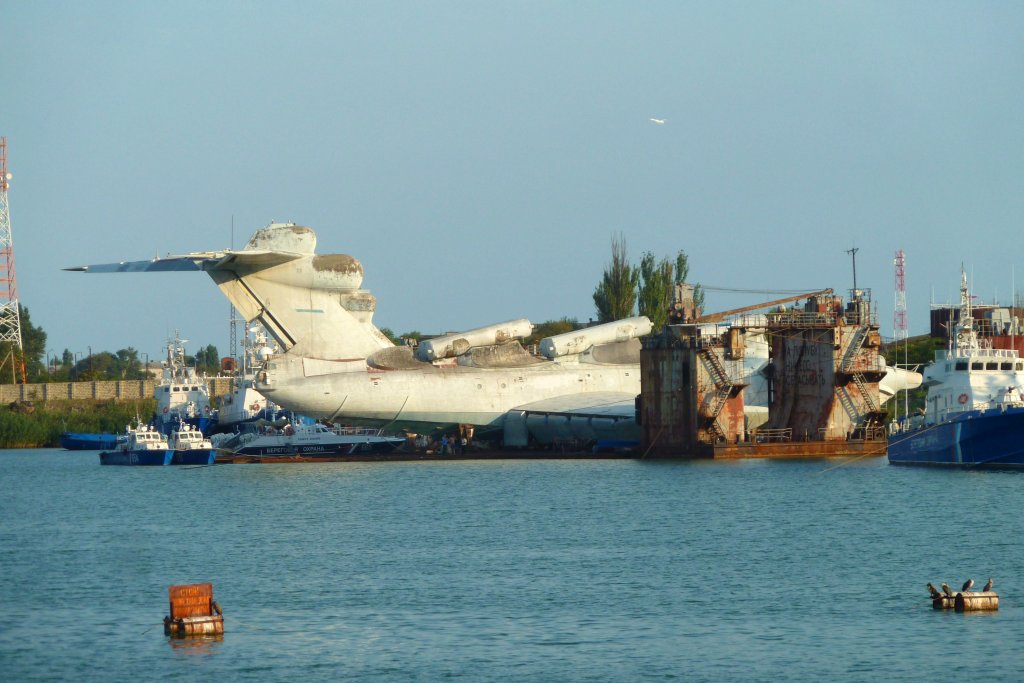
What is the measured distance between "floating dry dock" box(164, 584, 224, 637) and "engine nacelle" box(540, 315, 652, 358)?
51.8 m

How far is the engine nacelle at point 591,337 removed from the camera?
265 feet

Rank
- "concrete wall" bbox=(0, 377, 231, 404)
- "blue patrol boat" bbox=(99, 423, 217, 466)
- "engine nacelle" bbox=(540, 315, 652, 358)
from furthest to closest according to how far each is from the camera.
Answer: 1. "concrete wall" bbox=(0, 377, 231, 404)
2. "engine nacelle" bbox=(540, 315, 652, 358)
3. "blue patrol boat" bbox=(99, 423, 217, 466)

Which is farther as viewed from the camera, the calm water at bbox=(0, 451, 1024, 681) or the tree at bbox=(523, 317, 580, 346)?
the tree at bbox=(523, 317, 580, 346)

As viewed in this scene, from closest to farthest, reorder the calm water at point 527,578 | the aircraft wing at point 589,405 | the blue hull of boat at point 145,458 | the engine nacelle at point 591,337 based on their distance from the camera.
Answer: the calm water at point 527,578 → the aircraft wing at point 589,405 → the blue hull of boat at point 145,458 → the engine nacelle at point 591,337

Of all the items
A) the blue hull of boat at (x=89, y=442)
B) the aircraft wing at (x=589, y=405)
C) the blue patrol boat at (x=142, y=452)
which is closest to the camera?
the aircraft wing at (x=589, y=405)

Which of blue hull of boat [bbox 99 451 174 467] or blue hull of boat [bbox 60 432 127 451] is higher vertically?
blue hull of boat [bbox 60 432 127 451]

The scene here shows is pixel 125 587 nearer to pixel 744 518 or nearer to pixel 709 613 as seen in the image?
pixel 709 613

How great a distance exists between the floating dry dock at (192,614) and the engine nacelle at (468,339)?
158 ft

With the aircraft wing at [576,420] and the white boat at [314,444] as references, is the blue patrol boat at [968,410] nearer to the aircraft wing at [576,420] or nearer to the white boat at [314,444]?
the aircraft wing at [576,420]

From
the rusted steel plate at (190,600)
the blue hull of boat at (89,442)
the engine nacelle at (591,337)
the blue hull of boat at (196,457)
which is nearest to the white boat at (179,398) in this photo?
the blue hull of boat at (89,442)

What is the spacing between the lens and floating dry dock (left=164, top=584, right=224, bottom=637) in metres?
28.2

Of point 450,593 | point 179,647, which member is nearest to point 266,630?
point 179,647

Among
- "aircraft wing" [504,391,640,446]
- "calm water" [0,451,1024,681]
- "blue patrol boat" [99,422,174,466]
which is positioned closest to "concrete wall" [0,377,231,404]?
"blue patrol boat" [99,422,174,466]

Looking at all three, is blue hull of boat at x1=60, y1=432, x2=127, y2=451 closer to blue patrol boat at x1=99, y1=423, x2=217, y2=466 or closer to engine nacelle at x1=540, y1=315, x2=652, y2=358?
blue patrol boat at x1=99, y1=423, x2=217, y2=466
